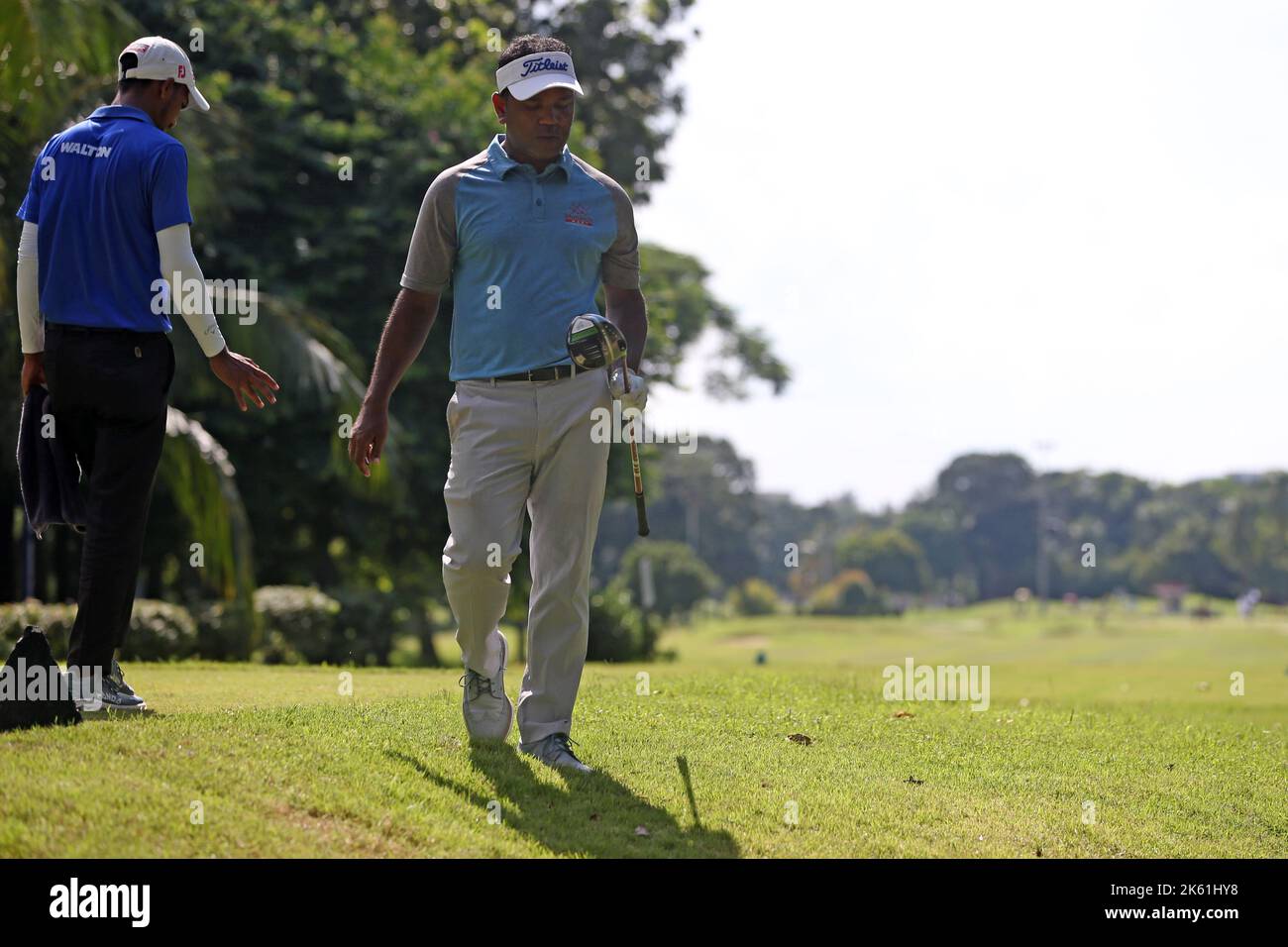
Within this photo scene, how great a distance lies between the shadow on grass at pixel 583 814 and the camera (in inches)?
203

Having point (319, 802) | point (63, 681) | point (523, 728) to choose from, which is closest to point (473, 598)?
point (523, 728)

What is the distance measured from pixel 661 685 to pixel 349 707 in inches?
102

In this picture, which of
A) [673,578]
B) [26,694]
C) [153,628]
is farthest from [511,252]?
→ [673,578]

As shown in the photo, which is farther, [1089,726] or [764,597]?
[764,597]

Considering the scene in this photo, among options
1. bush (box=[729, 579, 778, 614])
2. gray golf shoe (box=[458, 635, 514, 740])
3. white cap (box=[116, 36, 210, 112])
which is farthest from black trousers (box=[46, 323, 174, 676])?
bush (box=[729, 579, 778, 614])

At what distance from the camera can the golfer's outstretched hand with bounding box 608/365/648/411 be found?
611cm

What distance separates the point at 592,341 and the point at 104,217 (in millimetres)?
2103

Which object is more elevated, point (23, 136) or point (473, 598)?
point (23, 136)

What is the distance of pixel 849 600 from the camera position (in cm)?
10112

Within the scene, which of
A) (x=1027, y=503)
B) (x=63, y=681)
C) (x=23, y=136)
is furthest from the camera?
(x=1027, y=503)

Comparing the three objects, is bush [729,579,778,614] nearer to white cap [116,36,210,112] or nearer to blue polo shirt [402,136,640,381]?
blue polo shirt [402,136,640,381]

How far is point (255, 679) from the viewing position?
9.70 meters

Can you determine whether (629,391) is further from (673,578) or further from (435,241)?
(673,578)
